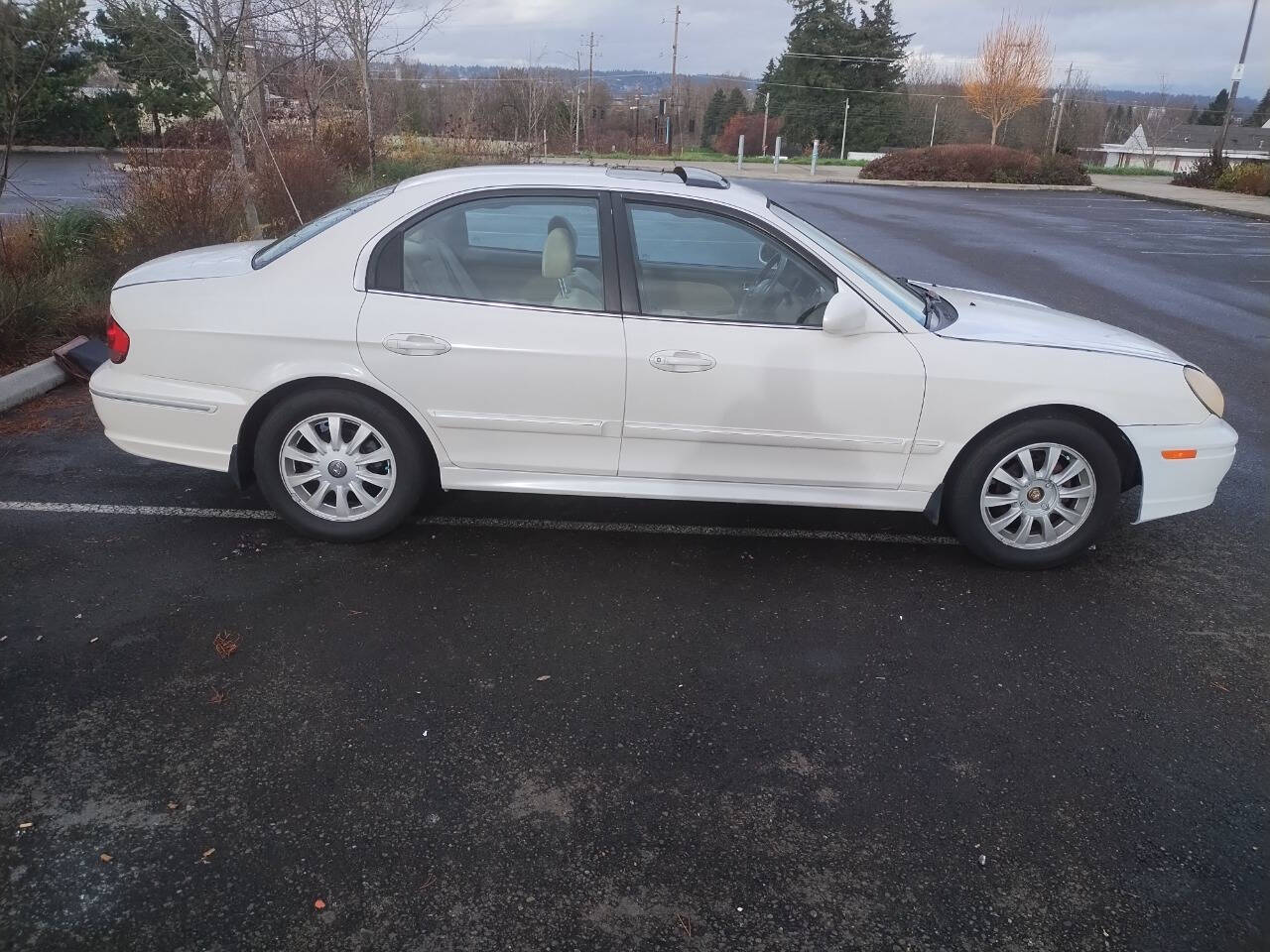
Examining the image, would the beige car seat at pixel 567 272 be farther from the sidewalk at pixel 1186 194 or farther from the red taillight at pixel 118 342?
the sidewalk at pixel 1186 194

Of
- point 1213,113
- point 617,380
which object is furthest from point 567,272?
point 1213,113

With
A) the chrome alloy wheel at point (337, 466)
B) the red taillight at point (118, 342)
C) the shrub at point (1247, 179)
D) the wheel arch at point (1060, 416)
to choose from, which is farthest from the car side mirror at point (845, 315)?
the shrub at point (1247, 179)

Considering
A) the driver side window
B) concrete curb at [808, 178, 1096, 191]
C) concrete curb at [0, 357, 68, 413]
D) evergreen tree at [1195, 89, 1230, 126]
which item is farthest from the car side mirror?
evergreen tree at [1195, 89, 1230, 126]

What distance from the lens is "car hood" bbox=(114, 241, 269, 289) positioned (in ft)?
14.4

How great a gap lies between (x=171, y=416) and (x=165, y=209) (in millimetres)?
5128

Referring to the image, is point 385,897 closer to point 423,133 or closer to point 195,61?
point 195,61

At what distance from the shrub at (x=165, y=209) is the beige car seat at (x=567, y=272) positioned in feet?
18.6

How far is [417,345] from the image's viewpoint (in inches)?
161

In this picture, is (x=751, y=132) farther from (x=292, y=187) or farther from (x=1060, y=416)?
(x=1060, y=416)

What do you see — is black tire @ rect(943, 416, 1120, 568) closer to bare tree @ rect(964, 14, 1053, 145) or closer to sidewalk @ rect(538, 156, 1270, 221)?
sidewalk @ rect(538, 156, 1270, 221)

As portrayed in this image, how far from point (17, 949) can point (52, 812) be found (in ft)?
1.68

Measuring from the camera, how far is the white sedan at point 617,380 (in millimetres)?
4105

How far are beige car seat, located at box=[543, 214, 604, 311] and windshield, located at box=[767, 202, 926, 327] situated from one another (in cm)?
91

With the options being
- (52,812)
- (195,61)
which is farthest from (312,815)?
(195,61)
